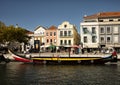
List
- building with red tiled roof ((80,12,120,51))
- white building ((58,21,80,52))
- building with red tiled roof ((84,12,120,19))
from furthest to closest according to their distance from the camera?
white building ((58,21,80,52)), building with red tiled roof ((84,12,120,19)), building with red tiled roof ((80,12,120,51))

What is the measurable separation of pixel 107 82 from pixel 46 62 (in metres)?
26.5

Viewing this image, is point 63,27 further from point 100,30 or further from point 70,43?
point 100,30

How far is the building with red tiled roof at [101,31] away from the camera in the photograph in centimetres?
7256

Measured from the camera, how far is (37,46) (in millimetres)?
79750

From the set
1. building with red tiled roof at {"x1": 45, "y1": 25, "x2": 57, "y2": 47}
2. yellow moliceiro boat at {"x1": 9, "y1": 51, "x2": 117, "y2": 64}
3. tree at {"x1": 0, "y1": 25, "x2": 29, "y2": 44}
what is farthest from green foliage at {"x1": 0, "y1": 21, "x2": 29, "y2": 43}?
yellow moliceiro boat at {"x1": 9, "y1": 51, "x2": 117, "y2": 64}

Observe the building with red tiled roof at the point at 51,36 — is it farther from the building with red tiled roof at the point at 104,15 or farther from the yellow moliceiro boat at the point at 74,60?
the yellow moliceiro boat at the point at 74,60

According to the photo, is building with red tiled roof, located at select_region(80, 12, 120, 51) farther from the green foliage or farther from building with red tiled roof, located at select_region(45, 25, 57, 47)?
the green foliage

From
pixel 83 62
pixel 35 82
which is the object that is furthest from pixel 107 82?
pixel 83 62

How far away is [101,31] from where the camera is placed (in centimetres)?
A: 7394

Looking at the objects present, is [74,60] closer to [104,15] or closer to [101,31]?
[101,31]

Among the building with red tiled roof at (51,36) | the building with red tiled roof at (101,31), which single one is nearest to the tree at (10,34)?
the building with red tiled roof at (51,36)

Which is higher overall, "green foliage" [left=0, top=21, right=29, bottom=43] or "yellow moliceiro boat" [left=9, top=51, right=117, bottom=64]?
"green foliage" [left=0, top=21, right=29, bottom=43]

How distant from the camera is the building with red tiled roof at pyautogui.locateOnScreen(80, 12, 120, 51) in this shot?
7256 cm

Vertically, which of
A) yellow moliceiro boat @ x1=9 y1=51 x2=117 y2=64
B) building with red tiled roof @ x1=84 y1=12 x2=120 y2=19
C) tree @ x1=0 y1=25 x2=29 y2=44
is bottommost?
yellow moliceiro boat @ x1=9 y1=51 x2=117 y2=64
